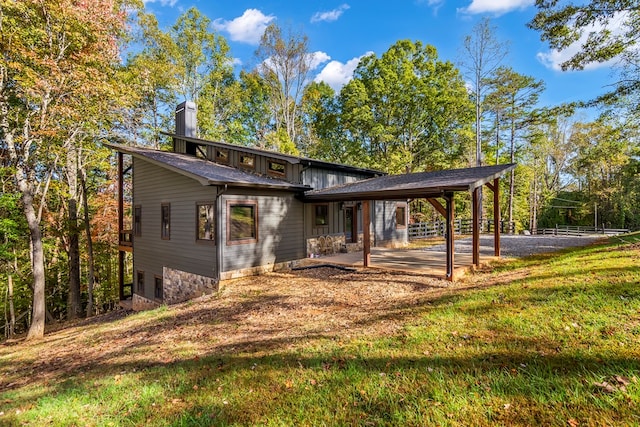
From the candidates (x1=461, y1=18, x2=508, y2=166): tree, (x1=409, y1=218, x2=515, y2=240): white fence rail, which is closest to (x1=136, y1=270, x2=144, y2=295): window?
(x1=409, y1=218, x2=515, y2=240): white fence rail

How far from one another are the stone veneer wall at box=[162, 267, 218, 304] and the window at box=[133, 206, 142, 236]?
2.50 metres

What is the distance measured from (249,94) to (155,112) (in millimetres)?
7988

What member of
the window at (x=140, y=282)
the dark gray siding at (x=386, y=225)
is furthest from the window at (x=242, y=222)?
the dark gray siding at (x=386, y=225)

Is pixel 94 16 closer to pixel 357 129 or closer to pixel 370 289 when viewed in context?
pixel 370 289

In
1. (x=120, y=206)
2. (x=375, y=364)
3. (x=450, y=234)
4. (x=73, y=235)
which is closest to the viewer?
(x=375, y=364)

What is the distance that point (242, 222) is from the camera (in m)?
9.34

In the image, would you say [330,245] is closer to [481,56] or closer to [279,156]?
[279,156]

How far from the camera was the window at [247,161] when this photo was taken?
11.3 meters

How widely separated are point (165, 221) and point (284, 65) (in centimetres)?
1577

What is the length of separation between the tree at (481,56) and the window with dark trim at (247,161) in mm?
13749

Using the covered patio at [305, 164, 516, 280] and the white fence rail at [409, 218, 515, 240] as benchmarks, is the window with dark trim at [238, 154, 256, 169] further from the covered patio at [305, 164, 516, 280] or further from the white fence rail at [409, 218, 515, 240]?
the white fence rail at [409, 218, 515, 240]

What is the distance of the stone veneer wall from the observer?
897 centimetres

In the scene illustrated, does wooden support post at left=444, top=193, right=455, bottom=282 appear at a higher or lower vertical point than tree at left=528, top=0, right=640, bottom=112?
lower

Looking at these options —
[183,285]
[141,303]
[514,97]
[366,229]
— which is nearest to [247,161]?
[183,285]
